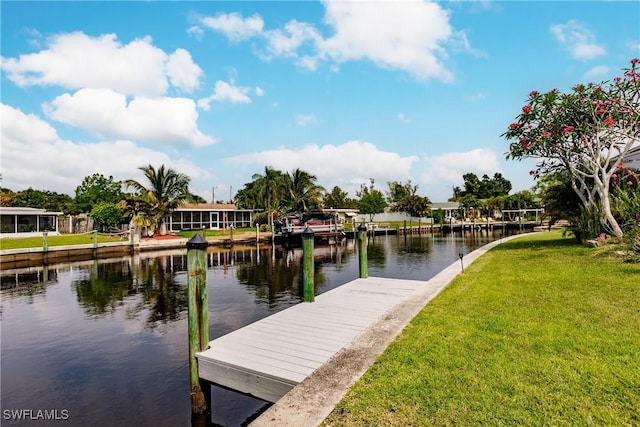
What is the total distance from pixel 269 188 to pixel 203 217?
8.31 metres

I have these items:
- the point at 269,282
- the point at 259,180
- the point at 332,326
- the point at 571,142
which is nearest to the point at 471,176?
the point at 259,180

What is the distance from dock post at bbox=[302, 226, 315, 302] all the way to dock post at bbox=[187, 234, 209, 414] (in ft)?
9.87

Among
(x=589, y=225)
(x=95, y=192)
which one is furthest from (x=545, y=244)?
(x=95, y=192)

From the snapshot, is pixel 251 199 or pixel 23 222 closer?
pixel 23 222

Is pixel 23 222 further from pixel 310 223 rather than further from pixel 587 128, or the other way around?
pixel 587 128

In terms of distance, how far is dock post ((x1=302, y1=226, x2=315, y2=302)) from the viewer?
7.73m

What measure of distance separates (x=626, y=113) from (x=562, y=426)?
15.2 metres

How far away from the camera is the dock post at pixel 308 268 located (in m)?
7.73

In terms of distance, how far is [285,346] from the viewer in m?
5.03

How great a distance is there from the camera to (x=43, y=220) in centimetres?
3309

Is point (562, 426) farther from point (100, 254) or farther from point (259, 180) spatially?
point (259, 180)

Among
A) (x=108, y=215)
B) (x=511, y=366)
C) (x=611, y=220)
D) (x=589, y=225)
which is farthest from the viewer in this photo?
(x=108, y=215)

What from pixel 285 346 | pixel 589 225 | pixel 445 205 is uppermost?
pixel 445 205

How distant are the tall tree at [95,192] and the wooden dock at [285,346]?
43.8m
